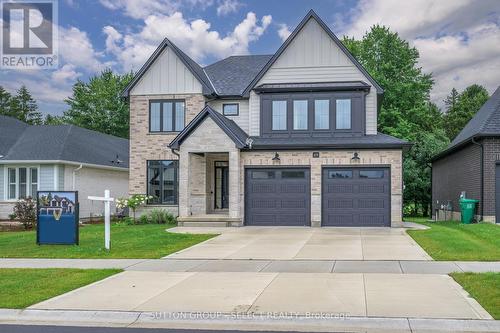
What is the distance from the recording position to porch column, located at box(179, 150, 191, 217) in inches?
945

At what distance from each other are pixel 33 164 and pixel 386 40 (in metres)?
31.7

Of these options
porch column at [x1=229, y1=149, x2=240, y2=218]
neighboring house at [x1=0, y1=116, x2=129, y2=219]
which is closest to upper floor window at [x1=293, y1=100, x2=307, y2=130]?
porch column at [x1=229, y1=149, x2=240, y2=218]

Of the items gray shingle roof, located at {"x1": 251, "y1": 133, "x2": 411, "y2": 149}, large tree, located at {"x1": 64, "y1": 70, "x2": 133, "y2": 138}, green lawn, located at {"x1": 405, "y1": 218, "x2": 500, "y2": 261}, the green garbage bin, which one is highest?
large tree, located at {"x1": 64, "y1": 70, "x2": 133, "y2": 138}

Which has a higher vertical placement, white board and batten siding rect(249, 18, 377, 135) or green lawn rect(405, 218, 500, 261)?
white board and batten siding rect(249, 18, 377, 135)

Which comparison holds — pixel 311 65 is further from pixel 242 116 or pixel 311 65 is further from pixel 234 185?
pixel 234 185

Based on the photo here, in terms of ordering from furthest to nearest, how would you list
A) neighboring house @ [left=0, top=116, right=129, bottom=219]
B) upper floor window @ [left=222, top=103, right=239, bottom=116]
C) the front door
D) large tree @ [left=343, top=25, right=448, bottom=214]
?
large tree @ [left=343, top=25, right=448, bottom=214]
neighboring house @ [left=0, top=116, right=129, bottom=219]
the front door
upper floor window @ [left=222, top=103, right=239, bottom=116]

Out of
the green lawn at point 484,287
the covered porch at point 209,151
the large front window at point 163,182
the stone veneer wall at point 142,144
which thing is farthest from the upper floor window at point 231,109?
the green lawn at point 484,287

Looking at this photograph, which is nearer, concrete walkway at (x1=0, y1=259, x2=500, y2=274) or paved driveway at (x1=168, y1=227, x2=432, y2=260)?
concrete walkway at (x1=0, y1=259, x2=500, y2=274)

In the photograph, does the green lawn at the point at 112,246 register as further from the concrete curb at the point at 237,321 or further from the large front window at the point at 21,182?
the large front window at the point at 21,182

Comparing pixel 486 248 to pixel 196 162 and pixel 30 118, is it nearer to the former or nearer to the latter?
pixel 196 162

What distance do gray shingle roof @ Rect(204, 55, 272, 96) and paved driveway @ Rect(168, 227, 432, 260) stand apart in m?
8.26

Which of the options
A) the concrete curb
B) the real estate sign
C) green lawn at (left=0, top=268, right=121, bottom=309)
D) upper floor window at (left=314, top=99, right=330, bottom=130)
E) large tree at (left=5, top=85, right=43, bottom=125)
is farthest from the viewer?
large tree at (left=5, top=85, right=43, bottom=125)

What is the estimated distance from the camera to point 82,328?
25.4ft

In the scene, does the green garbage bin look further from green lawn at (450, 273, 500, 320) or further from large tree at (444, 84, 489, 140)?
large tree at (444, 84, 489, 140)
